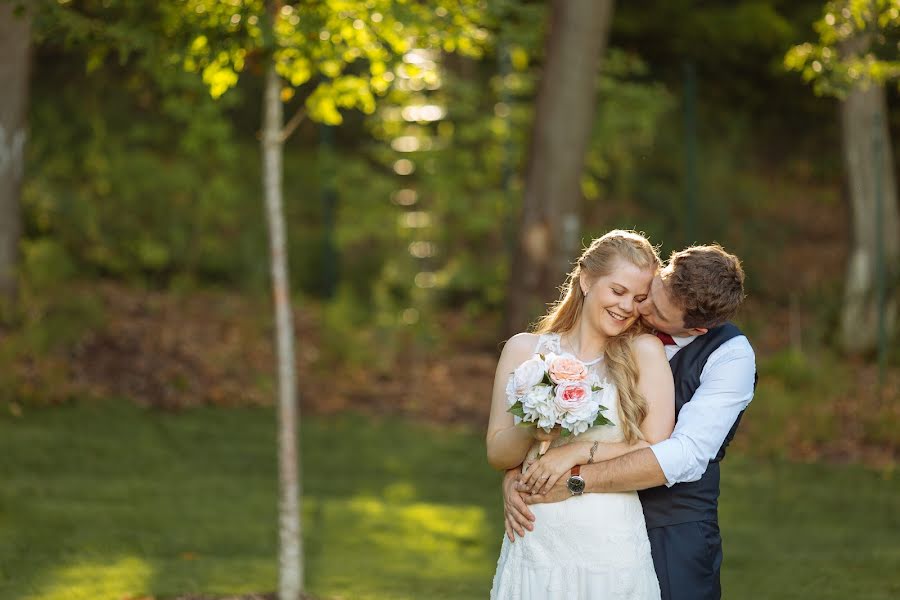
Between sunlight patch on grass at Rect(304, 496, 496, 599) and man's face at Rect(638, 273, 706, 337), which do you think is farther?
sunlight patch on grass at Rect(304, 496, 496, 599)

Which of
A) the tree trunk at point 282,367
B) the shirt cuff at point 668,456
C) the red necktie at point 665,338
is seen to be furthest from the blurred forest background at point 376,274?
the shirt cuff at point 668,456

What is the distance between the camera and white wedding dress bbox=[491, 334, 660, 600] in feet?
12.1

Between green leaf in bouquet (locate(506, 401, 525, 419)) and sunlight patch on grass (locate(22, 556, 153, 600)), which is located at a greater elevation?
green leaf in bouquet (locate(506, 401, 525, 419))

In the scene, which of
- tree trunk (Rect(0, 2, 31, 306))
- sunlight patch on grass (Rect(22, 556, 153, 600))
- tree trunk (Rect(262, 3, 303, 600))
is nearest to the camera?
tree trunk (Rect(262, 3, 303, 600))

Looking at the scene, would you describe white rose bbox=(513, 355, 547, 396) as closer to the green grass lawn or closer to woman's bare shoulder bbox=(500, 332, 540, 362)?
woman's bare shoulder bbox=(500, 332, 540, 362)

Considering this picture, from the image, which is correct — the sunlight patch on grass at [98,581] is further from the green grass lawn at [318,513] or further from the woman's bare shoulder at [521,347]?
the woman's bare shoulder at [521,347]

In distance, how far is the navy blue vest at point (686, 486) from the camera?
376 cm

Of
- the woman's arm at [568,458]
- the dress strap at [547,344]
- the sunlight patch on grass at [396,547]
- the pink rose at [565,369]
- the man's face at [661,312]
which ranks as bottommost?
the sunlight patch on grass at [396,547]

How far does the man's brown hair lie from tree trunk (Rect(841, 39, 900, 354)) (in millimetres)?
8296

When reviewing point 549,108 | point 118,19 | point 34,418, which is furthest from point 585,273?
point 549,108

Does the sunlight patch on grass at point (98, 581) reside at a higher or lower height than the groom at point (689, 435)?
lower

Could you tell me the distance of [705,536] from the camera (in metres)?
3.80

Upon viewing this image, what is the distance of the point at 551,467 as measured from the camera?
3.67 meters

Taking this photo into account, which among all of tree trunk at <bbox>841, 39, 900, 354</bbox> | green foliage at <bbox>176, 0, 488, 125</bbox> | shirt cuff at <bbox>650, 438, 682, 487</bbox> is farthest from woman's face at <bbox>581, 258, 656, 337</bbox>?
tree trunk at <bbox>841, 39, 900, 354</bbox>
